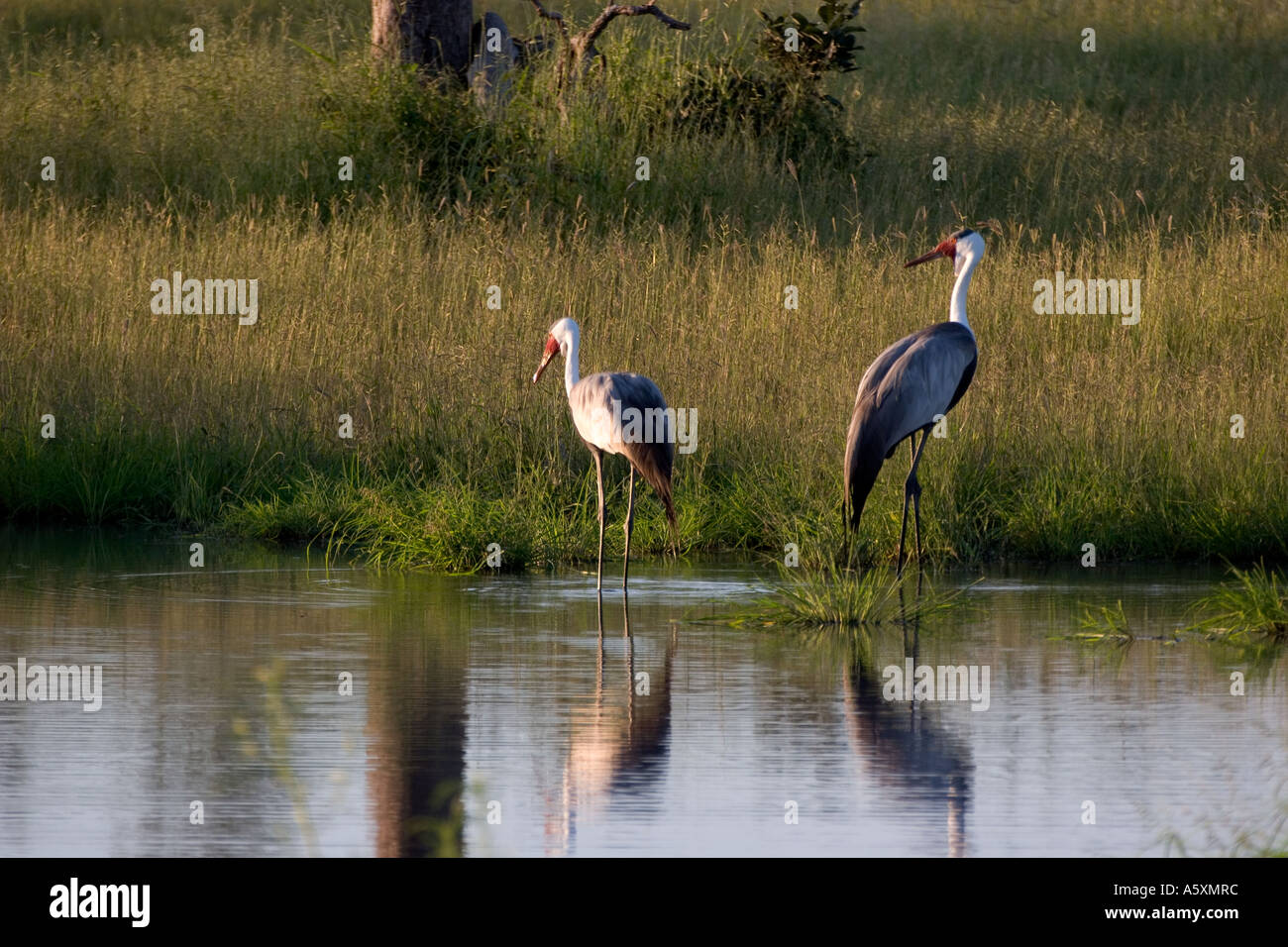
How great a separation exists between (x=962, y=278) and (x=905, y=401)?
1123 mm

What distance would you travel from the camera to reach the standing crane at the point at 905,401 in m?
10.3

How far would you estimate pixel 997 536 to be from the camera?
11.2m

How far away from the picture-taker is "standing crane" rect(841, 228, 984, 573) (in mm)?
10258

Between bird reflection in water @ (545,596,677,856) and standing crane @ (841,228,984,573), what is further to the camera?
standing crane @ (841,228,984,573)

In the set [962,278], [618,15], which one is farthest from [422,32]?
[962,278]

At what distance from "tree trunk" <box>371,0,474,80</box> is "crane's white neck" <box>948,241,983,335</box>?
10090 mm

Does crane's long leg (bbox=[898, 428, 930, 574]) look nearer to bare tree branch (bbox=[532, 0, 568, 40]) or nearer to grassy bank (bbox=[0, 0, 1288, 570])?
grassy bank (bbox=[0, 0, 1288, 570])

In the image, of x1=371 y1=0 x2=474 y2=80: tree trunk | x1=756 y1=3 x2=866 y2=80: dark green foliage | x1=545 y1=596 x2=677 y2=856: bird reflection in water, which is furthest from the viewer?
x1=756 y1=3 x2=866 y2=80: dark green foliage

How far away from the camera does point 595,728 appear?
7.05 m

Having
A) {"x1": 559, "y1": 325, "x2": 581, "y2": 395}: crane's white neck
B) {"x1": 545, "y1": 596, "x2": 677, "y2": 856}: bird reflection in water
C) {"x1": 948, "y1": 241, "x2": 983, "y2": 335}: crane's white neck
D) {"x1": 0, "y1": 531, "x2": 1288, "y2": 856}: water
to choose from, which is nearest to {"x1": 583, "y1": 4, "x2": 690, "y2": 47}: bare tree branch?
{"x1": 948, "y1": 241, "x2": 983, "y2": 335}: crane's white neck

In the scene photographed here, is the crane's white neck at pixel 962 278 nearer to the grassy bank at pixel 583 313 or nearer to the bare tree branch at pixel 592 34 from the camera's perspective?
the grassy bank at pixel 583 313

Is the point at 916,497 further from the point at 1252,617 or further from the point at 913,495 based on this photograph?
the point at 1252,617

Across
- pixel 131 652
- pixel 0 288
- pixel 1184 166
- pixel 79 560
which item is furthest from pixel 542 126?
pixel 131 652

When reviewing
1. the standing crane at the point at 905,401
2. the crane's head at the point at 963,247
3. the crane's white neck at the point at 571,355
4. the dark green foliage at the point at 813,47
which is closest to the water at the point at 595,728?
the standing crane at the point at 905,401
